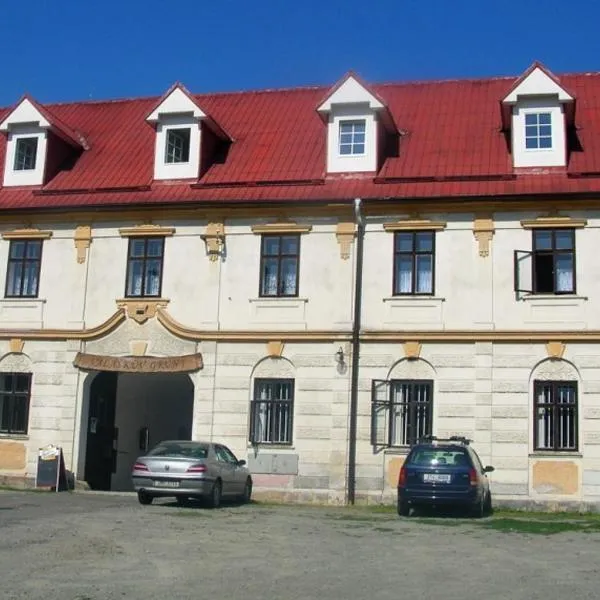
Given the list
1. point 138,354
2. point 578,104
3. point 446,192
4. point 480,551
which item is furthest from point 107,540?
point 578,104

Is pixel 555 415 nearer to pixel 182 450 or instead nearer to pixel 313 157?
pixel 182 450

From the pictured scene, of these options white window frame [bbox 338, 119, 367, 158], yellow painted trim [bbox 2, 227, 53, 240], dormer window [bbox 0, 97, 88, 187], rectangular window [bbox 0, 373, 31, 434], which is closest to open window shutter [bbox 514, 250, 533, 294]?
white window frame [bbox 338, 119, 367, 158]

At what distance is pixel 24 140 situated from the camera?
28.8m

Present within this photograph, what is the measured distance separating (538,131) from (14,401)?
16157 mm

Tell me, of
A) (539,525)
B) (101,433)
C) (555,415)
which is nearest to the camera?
(539,525)

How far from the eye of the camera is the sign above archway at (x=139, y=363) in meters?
25.5

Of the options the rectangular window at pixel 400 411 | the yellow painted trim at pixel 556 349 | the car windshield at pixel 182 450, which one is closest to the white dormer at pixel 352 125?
the rectangular window at pixel 400 411

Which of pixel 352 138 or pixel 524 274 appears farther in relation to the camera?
pixel 352 138

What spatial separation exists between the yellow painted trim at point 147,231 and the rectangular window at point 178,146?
7.11 feet

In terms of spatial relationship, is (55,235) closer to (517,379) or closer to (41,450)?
(41,450)

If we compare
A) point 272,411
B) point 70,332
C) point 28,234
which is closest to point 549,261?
point 272,411

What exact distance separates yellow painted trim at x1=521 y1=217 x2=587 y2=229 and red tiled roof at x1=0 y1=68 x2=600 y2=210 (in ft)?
2.34

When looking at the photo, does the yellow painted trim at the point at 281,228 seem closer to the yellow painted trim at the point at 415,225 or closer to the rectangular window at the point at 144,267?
the yellow painted trim at the point at 415,225

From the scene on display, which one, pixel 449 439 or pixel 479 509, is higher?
pixel 449 439
